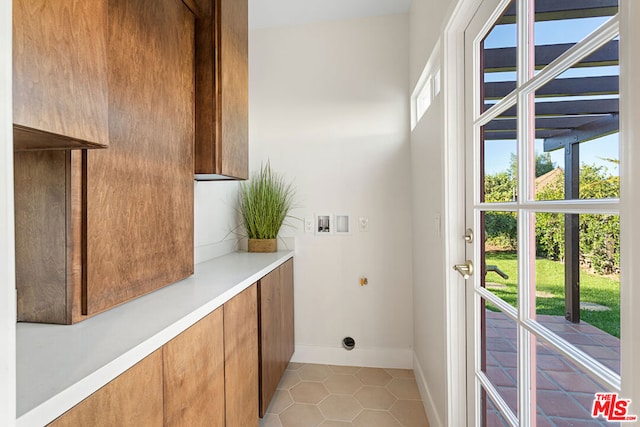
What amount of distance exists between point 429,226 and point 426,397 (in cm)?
103

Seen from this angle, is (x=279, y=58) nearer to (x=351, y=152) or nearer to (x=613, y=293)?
(x=351, y=152)

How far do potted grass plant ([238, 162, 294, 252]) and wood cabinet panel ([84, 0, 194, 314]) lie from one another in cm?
91

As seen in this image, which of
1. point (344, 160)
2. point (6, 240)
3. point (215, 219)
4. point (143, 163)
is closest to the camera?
point (6, 240)

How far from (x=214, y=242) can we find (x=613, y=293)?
204 cm

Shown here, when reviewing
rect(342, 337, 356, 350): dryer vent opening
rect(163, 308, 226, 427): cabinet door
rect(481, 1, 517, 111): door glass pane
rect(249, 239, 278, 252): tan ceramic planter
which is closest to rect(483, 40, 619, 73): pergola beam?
rect(481, 1, 517, 111): door glass pane

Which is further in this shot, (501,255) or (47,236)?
(501,255)

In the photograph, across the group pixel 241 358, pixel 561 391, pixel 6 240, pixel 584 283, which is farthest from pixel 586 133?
pixel 241 358

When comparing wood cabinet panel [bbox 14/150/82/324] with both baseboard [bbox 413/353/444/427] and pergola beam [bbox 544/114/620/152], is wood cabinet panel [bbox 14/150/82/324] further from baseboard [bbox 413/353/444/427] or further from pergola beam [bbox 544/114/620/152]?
baseboard [bbox 413/353/444/427]

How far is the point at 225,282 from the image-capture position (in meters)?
1.42

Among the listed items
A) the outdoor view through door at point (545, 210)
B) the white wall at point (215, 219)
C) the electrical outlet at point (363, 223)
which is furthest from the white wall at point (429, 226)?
the white wall at point (215, 219)

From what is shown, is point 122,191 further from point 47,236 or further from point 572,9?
point 572,9

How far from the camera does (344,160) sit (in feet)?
8.16

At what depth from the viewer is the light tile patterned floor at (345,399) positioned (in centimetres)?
182

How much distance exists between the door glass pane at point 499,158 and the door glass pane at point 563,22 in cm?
20
